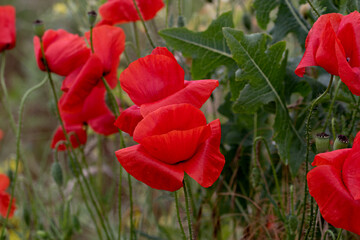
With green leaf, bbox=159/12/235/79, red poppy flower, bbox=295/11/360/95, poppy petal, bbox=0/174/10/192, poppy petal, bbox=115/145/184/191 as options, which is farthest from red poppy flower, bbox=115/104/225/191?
poppy petal, bbox=0/174/10/192

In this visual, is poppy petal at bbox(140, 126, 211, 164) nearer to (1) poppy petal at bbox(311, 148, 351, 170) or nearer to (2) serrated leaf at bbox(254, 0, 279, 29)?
(1) poppy petal at bbox(311, 148, 351, 170)

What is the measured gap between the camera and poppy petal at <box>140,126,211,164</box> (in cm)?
35

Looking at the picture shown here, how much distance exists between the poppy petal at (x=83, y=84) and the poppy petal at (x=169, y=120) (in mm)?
206

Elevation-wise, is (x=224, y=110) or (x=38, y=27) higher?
(x=38, y=27)

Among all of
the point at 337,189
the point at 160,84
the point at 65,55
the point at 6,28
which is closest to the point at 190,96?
the point at 160,84

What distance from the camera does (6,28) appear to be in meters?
0.65

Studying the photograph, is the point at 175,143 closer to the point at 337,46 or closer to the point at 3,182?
the point at 337,46

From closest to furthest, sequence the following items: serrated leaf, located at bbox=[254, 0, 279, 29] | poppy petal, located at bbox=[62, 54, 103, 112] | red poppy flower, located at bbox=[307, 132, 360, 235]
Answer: red poppy flower, located at bbox=[307, 132, 360, 235], poppy petal, located at bbox=[62, 54, 103, 112], serrated leaf, located at bbox=[254, 0, 279, 29]

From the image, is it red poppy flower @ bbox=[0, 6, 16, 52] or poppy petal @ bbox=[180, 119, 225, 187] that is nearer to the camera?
poppy petal @ bbox=[180, 119, 225, 187]

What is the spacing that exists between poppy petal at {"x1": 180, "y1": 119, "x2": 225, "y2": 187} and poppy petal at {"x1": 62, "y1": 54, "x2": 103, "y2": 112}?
20 cm

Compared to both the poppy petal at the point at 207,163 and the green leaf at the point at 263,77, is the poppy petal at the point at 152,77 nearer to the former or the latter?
the poppy petal at the point at 207,163

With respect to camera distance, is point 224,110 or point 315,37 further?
point 224,110

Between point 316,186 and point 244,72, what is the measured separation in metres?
0.23

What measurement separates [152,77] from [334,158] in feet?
0.54
